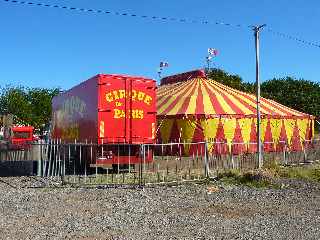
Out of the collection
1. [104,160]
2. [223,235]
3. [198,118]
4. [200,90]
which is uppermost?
[200,90]

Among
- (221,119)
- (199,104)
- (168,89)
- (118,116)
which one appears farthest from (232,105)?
(118,116)

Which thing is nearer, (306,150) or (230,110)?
(306,150)

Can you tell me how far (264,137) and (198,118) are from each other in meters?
5.02

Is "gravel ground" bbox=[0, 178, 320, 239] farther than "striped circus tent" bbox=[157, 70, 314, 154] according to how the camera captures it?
No

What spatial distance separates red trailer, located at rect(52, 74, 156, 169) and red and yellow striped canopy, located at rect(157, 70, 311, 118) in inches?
346

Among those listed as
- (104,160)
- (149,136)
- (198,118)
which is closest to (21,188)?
(104,160)

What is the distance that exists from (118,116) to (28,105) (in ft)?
186

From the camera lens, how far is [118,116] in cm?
1773

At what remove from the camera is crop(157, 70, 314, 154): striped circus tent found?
26906mm

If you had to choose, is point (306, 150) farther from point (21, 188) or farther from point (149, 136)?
point (21, 188)

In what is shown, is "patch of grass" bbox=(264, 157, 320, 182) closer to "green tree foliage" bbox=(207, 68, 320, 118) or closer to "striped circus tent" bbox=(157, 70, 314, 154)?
"striped circus tent" bbox=(157, 70, 314, 154)

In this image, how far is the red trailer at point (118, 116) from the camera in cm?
1736

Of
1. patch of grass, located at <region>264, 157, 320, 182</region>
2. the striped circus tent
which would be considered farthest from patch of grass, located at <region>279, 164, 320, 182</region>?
the striped circus tent

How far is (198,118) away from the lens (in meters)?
26.8
